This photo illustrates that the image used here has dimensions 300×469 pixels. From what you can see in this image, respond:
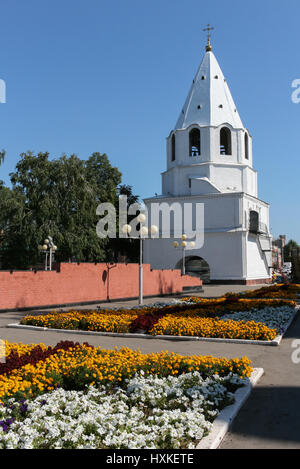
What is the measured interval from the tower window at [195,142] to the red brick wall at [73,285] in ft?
82.1

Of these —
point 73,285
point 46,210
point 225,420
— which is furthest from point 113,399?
point 46,210

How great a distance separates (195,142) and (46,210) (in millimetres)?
22301

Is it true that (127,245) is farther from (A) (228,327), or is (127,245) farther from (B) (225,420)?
(B) (225,420)

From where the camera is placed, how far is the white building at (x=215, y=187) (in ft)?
149

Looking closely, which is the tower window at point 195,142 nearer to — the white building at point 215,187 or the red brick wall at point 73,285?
the white building at point 215,187

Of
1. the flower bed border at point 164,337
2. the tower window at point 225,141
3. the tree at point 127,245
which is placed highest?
the tower window at point 225,141

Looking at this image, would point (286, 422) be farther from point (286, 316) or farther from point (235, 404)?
point (286, 316)

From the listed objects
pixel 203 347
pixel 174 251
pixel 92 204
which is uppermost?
pixel 92 204

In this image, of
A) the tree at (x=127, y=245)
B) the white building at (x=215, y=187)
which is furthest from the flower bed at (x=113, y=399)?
the tree at (x=127, y=245)

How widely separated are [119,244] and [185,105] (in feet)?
61.1

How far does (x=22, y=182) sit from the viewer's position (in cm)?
3734

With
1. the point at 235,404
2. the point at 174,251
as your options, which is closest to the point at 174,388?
the point at 235,404

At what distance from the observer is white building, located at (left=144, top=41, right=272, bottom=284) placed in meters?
45.5
